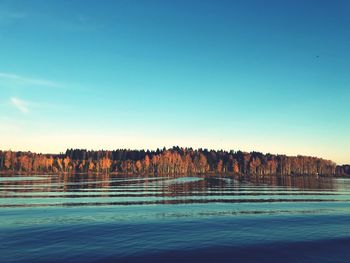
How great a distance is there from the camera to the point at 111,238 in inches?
1060

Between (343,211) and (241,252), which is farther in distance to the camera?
(343,211)

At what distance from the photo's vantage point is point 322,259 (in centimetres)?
2212

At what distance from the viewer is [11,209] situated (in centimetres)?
4162

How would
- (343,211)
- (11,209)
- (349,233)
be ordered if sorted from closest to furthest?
(349,233) → (11,209) → (343,211)

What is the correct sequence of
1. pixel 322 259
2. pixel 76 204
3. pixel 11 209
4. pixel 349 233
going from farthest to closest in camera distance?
pixel 76 204 → pixel 11 209 → pixel 349 233 → pixel 322 259

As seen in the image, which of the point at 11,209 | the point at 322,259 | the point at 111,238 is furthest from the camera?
the point at 11,209

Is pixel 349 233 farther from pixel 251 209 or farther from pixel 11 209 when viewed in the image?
pixel 11 209

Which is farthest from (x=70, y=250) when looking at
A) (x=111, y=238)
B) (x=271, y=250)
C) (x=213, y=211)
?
(x=213, y=211)

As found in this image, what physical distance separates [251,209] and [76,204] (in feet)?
93.6

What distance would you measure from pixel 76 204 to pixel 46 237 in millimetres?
21378

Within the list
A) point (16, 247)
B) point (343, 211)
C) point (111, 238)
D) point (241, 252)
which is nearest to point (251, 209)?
point (343, 211)

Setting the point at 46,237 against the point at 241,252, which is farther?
the point at 46,237

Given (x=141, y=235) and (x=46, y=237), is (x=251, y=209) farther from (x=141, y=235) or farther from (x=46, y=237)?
(x=46, y=237)

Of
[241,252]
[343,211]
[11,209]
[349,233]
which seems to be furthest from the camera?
[343,211]
